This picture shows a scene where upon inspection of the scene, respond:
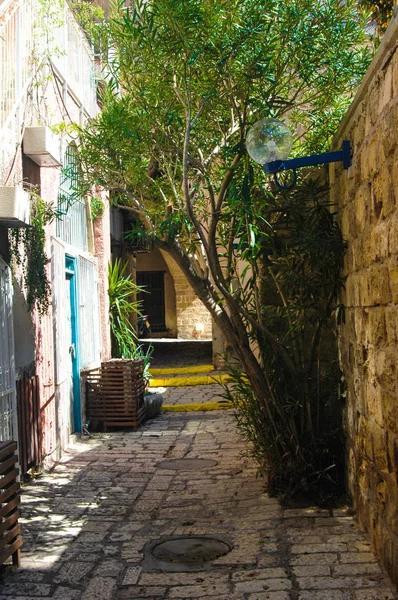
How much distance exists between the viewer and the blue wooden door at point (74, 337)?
9.65 metres

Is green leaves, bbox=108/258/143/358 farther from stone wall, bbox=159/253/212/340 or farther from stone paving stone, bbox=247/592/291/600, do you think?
stone paving stone, bbox=247/592/291/600

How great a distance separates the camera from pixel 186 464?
7.73 m

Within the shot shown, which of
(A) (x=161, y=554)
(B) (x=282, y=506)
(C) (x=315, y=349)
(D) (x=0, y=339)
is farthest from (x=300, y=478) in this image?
(D) (x=0, y=339)

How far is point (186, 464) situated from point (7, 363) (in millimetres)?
2313

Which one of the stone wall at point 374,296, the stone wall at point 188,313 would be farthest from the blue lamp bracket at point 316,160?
the stone wall at point 188,313

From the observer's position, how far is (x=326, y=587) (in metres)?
4.09

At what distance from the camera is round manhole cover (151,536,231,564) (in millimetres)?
4793

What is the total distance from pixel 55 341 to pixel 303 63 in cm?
407

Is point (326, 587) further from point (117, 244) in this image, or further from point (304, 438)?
point (117, 244)

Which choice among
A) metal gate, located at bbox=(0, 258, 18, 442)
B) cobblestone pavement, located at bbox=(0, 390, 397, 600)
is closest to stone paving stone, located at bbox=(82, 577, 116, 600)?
cobblestone pavement, located at bbox=(0, 390, 397, 600)

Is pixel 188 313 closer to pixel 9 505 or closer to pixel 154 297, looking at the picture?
pixel 154 297

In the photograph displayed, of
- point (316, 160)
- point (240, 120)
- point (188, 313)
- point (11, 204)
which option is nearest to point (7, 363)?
point (11, 204)

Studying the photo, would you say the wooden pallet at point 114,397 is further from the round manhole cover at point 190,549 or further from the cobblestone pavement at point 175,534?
the round manhole cover at point 190,549

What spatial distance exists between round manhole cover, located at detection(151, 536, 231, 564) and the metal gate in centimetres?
183
